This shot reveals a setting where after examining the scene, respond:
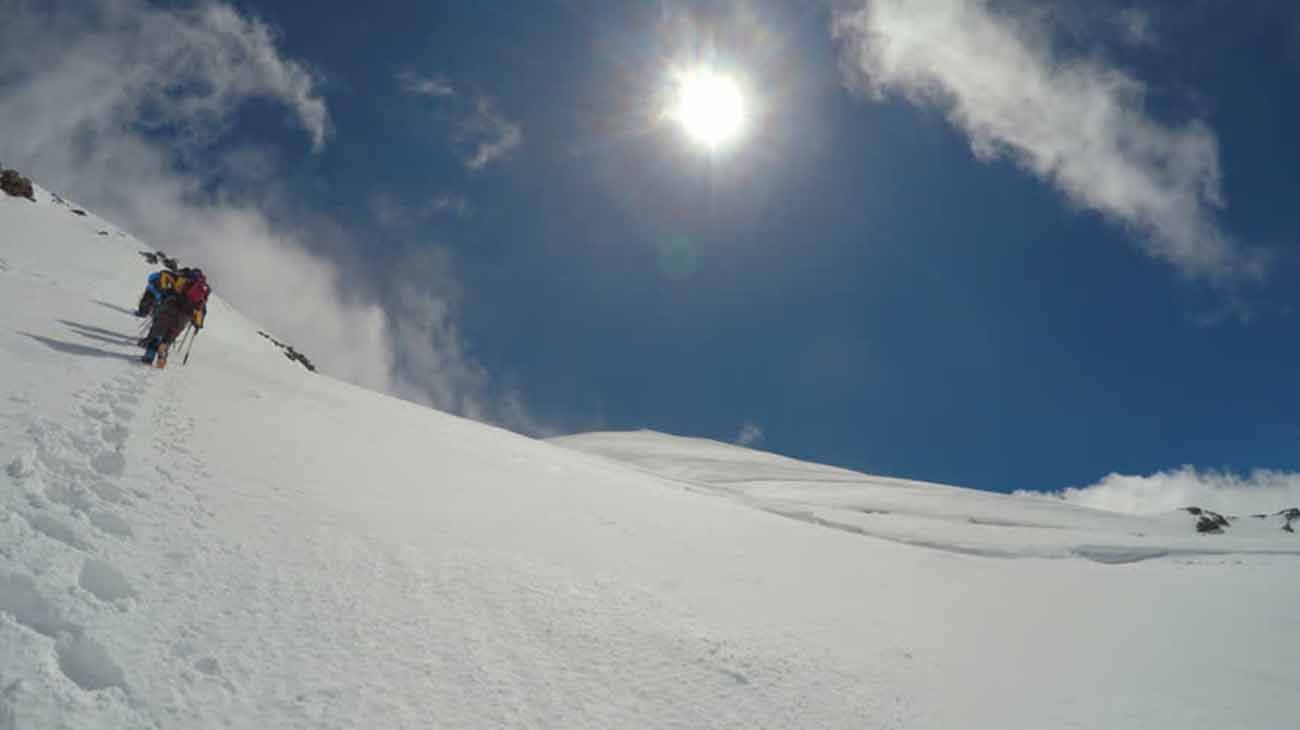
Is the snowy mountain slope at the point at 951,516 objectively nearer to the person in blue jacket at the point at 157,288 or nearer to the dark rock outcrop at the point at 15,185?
the person in blue jacket at the point at 157,288

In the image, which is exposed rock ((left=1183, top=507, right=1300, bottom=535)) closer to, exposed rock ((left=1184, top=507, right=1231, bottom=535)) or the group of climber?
exposed rock ((left=1184, top=507, right=1231, bottom=535))

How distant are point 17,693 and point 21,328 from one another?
32.8 ft

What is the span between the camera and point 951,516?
3278 centimetres

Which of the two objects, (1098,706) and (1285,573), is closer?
(1098,706)

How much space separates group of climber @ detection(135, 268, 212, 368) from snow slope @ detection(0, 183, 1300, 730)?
53 centimetres

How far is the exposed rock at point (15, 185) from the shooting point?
41.6m

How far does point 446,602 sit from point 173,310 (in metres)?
11.4

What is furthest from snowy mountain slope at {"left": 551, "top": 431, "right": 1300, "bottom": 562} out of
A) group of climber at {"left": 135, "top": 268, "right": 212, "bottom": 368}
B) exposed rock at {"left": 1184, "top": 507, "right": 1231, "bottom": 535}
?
group of climber at {"left": 135, "top": 268, "right": 212, "bottom": 368}

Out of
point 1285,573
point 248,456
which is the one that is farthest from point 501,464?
point 1285,573

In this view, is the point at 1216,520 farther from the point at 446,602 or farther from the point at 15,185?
the point at 15,185

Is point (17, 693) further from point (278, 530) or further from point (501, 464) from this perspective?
point (501, 464)

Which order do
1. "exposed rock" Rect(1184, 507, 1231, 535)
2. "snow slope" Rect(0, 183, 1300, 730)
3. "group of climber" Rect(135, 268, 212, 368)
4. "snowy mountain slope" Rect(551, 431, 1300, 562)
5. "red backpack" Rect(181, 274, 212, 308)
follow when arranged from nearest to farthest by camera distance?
1. "snow slope" Rect(0, 183, 1300, 730)
2. "group of climber" Rect(135, 268, 212, 368)
3. "red backpack" Rect(181, 274, 212, 308)
4. "snowy mountain slope" Rect(551, 431, 1300, 562)
5. "exposed rock" Rect(1184, 507, 1231, 535)

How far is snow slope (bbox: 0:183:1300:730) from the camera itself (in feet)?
11.5

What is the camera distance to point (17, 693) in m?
2.69
